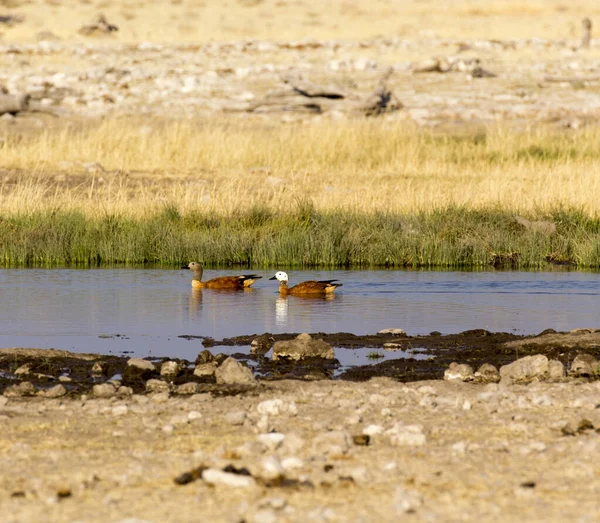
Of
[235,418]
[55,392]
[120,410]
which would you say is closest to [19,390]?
[55,392]

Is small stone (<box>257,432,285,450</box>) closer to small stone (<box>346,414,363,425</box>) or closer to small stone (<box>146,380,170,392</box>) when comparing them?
small stone (<box>346,414,363,425</box>)

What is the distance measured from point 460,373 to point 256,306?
4.50m

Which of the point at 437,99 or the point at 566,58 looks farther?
the point at 566,58

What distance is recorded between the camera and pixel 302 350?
9117 mm

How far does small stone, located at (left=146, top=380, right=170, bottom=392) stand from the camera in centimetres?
776

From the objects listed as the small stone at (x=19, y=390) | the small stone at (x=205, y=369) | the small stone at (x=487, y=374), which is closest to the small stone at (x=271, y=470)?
the small stone at (x=19, y=390)

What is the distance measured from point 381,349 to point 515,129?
1978cm

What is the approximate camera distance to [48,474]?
219 inches

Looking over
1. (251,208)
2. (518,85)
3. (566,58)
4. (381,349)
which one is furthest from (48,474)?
(566,58)

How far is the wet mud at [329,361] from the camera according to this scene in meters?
8.25

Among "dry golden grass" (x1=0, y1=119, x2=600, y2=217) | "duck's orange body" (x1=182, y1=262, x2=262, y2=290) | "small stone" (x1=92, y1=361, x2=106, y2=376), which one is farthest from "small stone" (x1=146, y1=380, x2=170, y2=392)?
"dry golden grass" (x1=0, y1=119, x2=600, y2=217)

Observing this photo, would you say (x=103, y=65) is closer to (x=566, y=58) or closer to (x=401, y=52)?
(x=401, y=52)

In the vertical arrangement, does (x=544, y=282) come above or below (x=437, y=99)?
below

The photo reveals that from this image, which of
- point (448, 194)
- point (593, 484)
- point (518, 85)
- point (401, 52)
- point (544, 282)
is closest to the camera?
point (593, 484)
